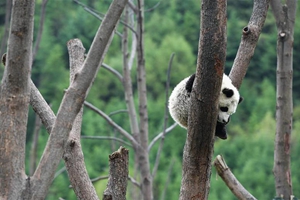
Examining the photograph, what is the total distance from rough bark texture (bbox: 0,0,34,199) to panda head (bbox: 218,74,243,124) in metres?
1.65

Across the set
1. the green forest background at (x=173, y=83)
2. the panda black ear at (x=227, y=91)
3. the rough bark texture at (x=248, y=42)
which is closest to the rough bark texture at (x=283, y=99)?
the panda black ear at (x=227, y=91)

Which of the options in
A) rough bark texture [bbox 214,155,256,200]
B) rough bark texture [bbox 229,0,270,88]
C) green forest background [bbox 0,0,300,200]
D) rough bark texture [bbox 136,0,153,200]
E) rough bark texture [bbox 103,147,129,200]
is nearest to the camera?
rough bark texture [bbox 103,147,129,200]

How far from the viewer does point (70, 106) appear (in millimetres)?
2873

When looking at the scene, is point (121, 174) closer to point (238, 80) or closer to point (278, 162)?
point (238, 80)

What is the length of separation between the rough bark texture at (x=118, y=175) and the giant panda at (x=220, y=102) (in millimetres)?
870

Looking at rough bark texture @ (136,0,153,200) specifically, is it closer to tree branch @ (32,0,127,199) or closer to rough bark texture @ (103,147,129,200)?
rough bark texture @ (103,147,129,200)

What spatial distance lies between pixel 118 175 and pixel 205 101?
1.99 feet

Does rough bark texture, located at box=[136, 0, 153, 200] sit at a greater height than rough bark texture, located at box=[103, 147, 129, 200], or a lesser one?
greater

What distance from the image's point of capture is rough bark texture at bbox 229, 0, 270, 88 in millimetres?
3994

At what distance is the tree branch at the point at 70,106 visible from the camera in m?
2.82

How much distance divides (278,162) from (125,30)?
2.21 metres

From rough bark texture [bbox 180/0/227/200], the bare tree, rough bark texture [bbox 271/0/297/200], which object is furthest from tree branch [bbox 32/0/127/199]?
rough bark texture [bbox 271/0/297/200]

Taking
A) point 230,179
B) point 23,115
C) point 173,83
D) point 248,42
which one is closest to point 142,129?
point 230,179

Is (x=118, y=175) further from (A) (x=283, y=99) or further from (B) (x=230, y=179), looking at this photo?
(A) (x=283, y=99)
